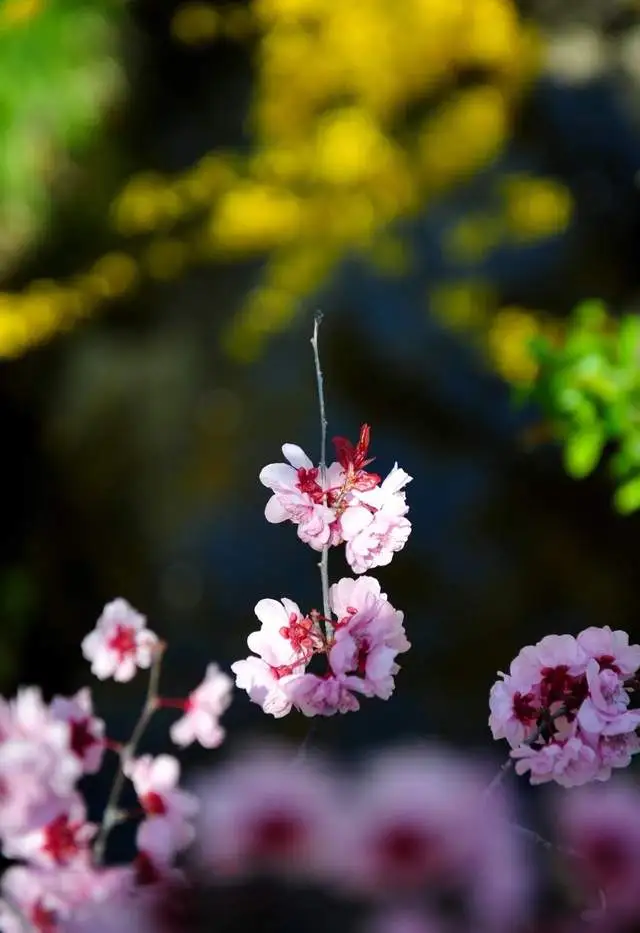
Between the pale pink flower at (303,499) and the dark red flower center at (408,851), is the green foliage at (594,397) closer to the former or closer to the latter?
the pale pink flower at (303,499)

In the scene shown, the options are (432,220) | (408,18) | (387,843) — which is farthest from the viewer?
(432,220)

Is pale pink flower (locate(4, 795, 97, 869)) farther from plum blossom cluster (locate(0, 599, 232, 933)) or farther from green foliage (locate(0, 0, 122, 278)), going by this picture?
green foliage (locate(0, 0, 122, 278))

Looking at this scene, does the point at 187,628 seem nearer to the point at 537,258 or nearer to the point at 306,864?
the point at 537,258

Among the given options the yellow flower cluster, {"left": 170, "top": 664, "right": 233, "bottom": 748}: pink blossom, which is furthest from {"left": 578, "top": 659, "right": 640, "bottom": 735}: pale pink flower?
the yellow flower cluster

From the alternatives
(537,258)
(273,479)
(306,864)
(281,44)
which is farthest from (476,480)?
(306,864)

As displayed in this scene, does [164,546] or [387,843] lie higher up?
[164,546]

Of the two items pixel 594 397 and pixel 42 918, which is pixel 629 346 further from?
pixel 42 918

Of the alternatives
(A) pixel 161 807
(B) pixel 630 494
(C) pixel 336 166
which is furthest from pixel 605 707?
(C) pixel 336 166
